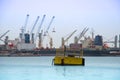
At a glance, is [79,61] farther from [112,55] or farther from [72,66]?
[112,55]

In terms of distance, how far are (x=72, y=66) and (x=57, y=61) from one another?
3720 millimetres

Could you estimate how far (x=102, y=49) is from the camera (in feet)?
650

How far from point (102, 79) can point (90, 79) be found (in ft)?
3.62

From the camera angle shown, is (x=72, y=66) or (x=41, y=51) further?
(x=41, y=51)

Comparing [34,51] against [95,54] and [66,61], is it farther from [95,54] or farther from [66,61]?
[66,61]

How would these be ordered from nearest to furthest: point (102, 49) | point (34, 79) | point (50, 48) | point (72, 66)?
point (34, 79)
point (72, 66)
point (50, 48)
point (102, 49)

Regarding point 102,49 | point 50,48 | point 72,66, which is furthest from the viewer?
point 102,49

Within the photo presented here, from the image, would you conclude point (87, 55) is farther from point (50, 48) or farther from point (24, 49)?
point (24, 49)

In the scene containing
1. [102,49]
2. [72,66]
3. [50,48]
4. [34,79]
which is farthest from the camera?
[102,49]

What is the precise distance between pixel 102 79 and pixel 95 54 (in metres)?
151

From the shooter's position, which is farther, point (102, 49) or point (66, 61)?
point (102, 49)

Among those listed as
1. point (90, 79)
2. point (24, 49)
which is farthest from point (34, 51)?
point (90, 79)

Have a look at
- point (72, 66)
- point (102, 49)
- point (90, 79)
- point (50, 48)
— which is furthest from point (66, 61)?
point (102, 49)

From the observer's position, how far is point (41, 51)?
620 ft
